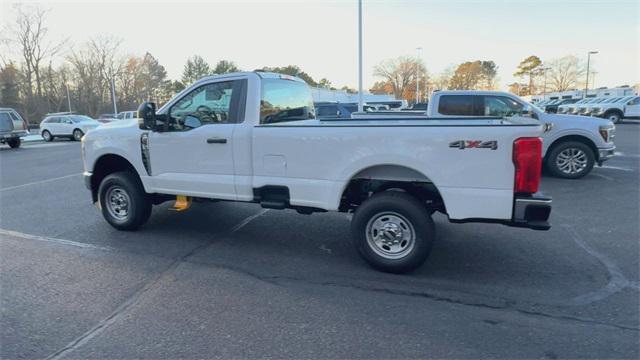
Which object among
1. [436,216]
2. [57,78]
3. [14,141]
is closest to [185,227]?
[436,216]

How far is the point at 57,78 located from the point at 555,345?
77.6 metres

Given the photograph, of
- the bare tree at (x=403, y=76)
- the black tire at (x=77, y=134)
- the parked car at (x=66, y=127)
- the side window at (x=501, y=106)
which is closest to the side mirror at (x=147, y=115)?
the side window at (x=501, y=106)

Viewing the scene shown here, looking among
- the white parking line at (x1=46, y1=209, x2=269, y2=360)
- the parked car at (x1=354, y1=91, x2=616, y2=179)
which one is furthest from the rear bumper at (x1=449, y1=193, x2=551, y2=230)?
the parked car at (x1=354, y1=91, x2=616, y2=179)

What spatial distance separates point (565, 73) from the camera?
3824 inches

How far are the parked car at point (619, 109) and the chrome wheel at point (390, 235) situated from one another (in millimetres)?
29871

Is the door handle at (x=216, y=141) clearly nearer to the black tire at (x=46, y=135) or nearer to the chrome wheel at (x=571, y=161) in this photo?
the chrome wheel at (x=571, y=161)

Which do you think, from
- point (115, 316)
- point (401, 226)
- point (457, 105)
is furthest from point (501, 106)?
point (115, 316)

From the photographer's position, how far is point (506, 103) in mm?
9062

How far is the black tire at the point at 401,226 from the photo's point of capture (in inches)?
157

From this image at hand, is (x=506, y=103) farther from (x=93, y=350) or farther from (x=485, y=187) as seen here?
(x=93, y=350)

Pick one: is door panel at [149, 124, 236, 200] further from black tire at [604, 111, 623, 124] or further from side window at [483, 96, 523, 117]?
black tire at [604, 111, 623, 124]

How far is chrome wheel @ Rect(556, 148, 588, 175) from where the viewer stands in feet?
29.4

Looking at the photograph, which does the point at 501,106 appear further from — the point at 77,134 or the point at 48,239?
the point at 77,134

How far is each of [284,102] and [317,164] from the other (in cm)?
149
